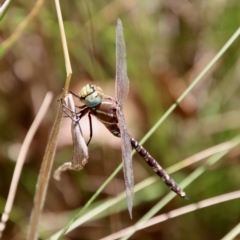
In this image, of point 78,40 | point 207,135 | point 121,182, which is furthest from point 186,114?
point 78,40

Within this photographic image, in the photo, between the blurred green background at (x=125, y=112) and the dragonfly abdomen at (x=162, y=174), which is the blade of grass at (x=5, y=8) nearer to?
the dragonfly abdomen at (x=162, y=174)

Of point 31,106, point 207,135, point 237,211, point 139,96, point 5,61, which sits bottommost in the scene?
point 237,211

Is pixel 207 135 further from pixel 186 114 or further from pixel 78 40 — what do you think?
pixel 78 40

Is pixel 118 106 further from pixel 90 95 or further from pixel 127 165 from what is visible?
pixel 127 165

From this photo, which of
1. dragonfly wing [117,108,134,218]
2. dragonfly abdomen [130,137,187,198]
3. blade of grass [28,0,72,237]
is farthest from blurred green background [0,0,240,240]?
blade of grass [28,0,72,237]

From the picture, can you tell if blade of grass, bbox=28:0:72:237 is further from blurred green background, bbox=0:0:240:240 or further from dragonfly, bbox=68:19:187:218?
blurred green background, bbox=0:0:240:240

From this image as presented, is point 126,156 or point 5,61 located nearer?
point 126,156

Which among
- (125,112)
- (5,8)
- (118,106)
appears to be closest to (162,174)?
(118,106)
